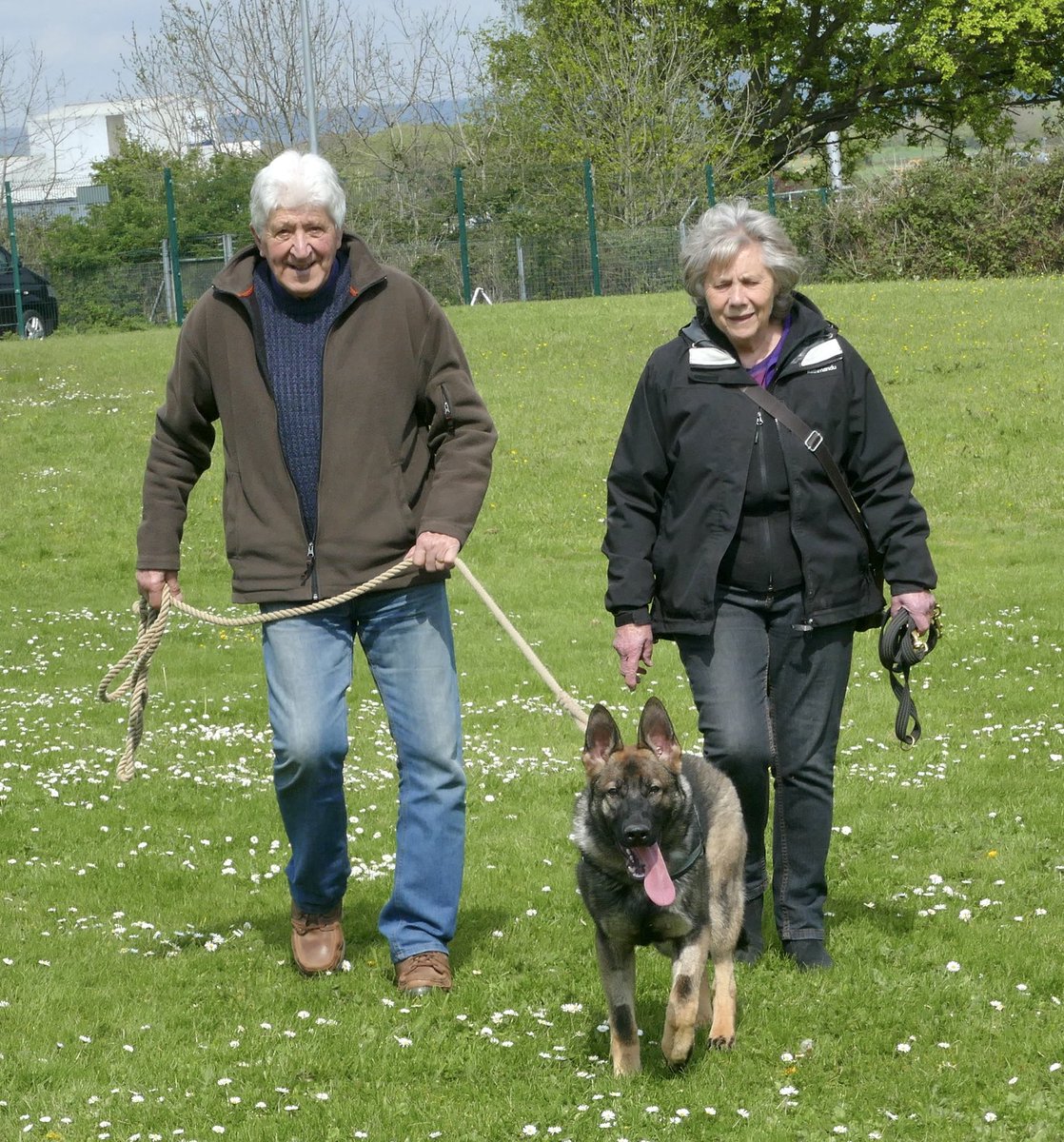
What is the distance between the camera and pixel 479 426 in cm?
546

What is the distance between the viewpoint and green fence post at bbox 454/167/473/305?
33031mm

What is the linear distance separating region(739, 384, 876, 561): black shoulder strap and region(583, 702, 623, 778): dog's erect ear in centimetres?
114

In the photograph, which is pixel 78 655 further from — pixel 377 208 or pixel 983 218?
pixel 983 218

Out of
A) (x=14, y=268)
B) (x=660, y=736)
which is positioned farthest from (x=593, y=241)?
(x=660, y=736)

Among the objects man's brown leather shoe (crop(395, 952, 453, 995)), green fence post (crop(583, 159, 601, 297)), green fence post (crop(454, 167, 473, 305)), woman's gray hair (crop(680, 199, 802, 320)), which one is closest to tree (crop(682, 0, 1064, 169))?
green fence post (crop(583, 159, 601, 297))

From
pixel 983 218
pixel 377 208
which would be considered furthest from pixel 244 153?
pixel 983 218

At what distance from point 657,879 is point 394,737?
1.28 meters

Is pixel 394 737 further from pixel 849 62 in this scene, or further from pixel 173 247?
pixel 849 62

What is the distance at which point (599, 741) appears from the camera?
16.0ft

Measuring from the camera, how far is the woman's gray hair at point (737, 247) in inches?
205

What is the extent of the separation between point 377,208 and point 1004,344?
15483 millimetres

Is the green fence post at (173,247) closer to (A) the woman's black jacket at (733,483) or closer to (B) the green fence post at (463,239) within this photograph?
(B) the green fence post at (463,239)

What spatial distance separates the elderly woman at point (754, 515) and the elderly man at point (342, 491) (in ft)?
2.10

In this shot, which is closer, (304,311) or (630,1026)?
(630,1026)
